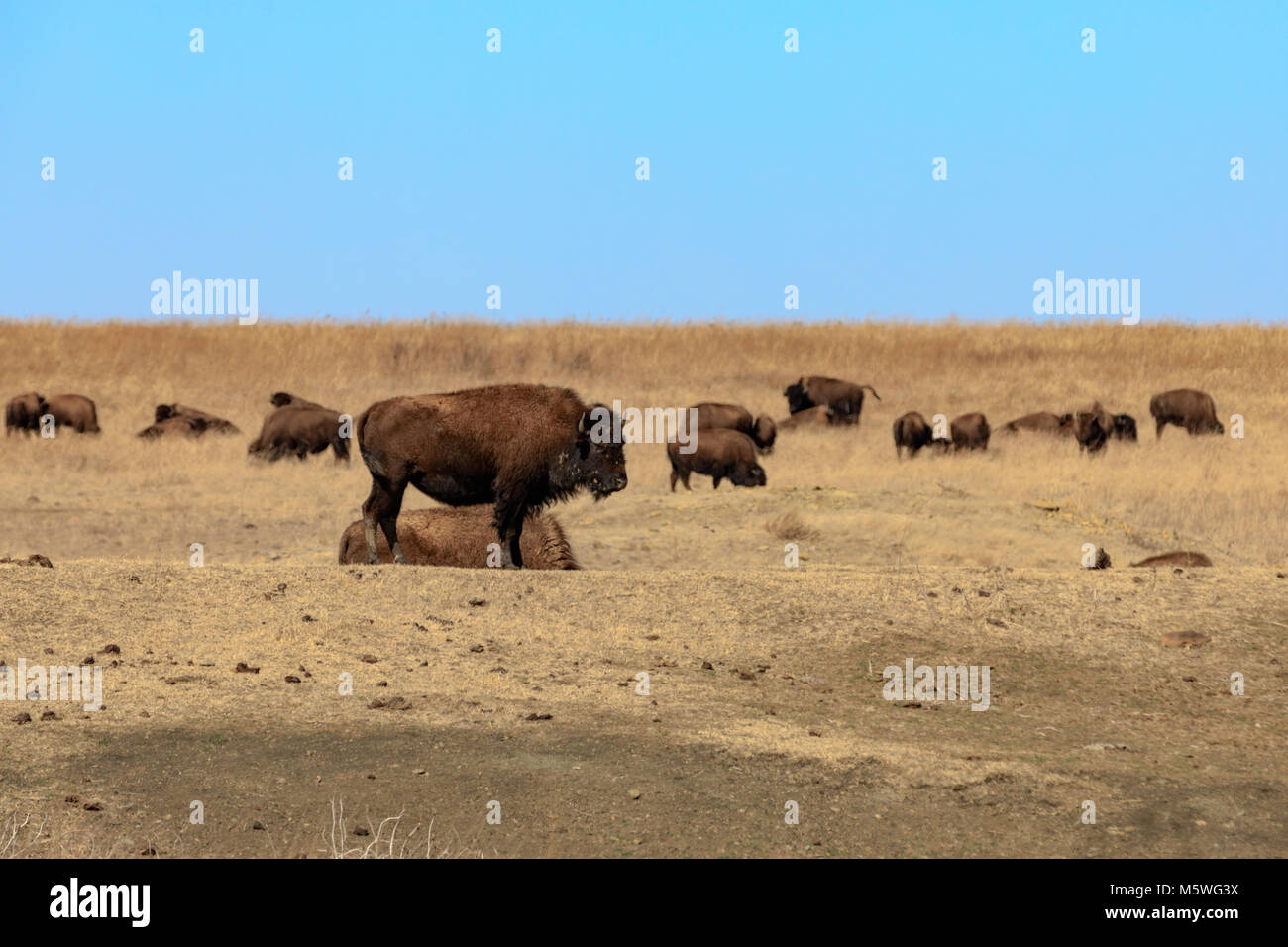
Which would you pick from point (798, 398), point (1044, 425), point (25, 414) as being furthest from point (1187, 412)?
point (25, 414)

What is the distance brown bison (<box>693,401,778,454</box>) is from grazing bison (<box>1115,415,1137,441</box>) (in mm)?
8242

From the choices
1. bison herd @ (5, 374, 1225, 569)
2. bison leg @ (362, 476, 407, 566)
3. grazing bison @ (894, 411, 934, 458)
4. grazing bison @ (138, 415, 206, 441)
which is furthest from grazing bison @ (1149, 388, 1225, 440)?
bison leg @ (362, 476, 407, 566)

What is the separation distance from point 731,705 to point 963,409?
35128 millimetres

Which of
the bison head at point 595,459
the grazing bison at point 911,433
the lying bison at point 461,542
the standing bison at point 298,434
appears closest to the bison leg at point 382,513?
the lying bison at point 461,542

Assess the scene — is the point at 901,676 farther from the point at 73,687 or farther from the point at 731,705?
the point at 73,687

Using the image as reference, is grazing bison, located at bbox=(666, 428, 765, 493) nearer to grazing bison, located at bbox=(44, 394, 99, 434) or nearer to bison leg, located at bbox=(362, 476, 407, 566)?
bison leg, located at bbox=(362, 476, 407, 566)

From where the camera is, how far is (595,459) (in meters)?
12.9

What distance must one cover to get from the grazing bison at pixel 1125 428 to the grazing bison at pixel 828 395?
24.4ft

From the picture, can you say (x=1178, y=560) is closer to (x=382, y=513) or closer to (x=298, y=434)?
(x=382, y=513)

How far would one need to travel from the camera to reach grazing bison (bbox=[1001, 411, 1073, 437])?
3491cm

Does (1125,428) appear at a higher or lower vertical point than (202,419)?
lower

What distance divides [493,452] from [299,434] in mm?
19024

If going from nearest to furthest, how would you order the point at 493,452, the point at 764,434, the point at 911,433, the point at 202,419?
the point at 493,452 < the point at 764,434 < the point at 911,433 < the point at 202,419

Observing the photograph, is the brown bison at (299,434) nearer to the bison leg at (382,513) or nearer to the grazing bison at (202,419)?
the grazing bison at (202,419)
